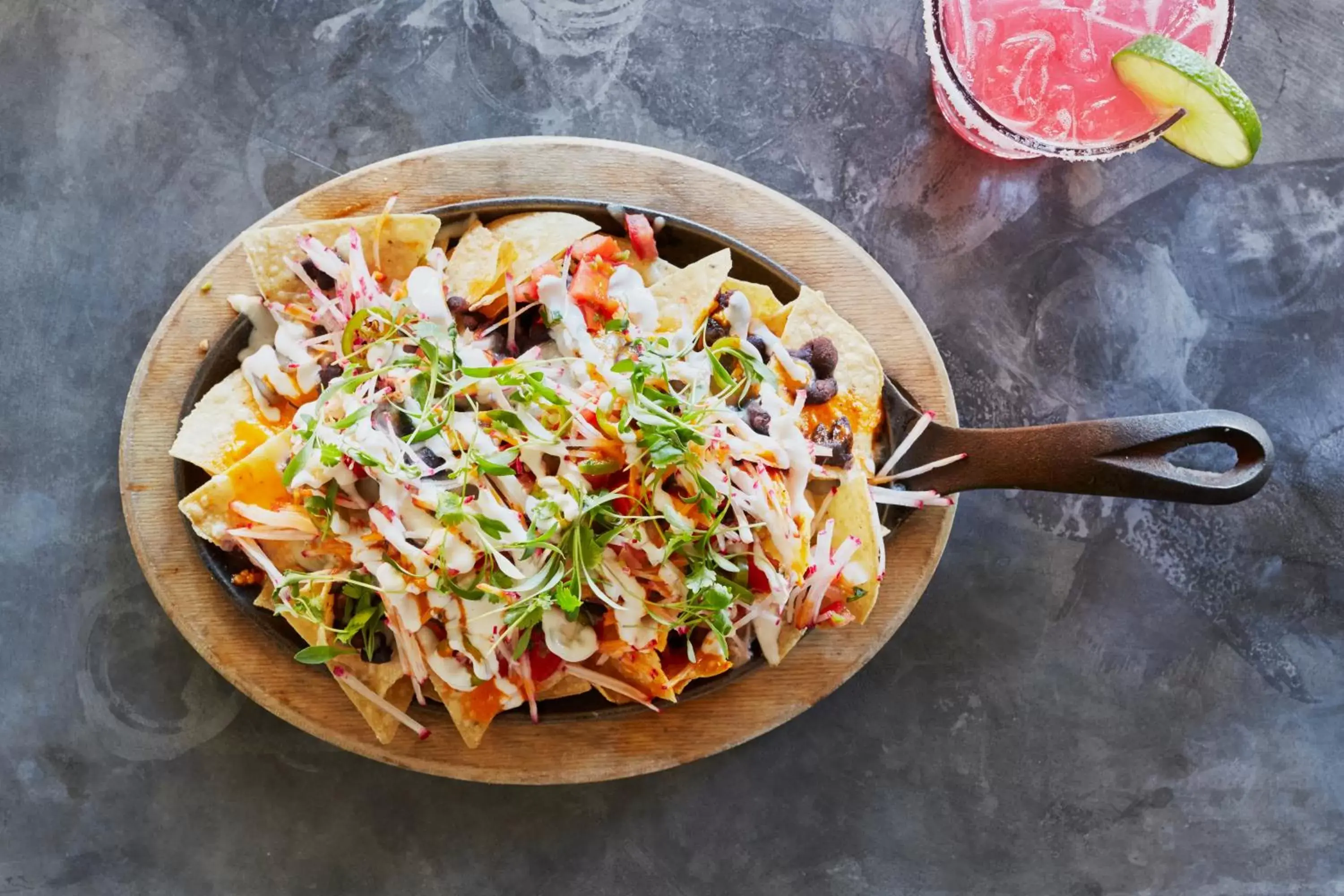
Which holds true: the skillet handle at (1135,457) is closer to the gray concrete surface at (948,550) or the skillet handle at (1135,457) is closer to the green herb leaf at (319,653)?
the gray concrete surface at (948,550)

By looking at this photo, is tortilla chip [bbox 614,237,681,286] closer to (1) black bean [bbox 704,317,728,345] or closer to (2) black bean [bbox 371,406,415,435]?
(1) black bean [bbox 704,317,728,345]

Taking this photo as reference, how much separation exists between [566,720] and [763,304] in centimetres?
91

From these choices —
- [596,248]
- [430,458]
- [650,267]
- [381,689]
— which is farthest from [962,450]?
[381,689]

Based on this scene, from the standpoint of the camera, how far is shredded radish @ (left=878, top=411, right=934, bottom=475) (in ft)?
7.07

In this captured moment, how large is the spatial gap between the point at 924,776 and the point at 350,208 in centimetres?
178

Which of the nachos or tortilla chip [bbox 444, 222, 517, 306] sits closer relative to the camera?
the nachos

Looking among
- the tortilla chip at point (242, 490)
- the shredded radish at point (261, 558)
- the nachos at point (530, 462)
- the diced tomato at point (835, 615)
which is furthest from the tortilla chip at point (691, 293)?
the shredded radish at point (261, 558)

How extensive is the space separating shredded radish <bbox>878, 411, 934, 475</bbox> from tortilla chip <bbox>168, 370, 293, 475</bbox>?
118 cm

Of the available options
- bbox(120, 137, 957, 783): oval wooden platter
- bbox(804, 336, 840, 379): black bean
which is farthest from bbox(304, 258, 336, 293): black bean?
bbox(804, 336, 840, 379): black bean

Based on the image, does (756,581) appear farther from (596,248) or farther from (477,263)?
(477,263)

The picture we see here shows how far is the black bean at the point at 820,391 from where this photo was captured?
2.05 metres

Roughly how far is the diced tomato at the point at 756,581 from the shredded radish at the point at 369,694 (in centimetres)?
74

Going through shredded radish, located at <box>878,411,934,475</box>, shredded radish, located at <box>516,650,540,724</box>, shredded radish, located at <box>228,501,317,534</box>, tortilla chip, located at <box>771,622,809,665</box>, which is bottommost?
tortilla chip, located at <box>771,622,809,665</box>

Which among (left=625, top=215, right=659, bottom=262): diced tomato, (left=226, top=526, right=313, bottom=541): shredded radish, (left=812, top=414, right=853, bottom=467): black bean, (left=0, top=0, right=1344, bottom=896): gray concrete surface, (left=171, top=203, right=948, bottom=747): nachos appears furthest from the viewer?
(left=0, top=0, right=1344, bottom=896): gray concrete surface
